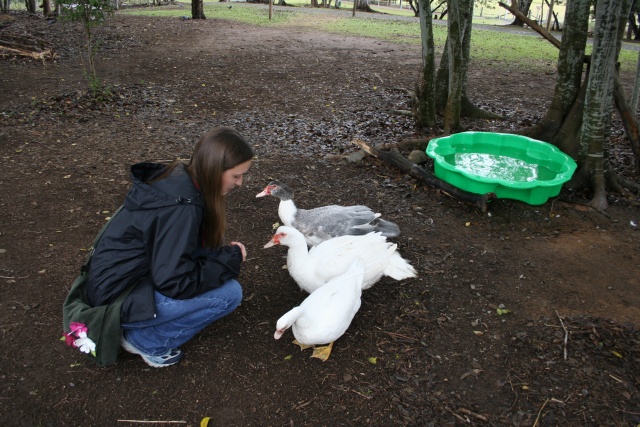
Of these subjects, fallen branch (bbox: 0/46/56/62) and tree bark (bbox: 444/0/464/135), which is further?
fallen branch (bbox: 0/46/56/62)

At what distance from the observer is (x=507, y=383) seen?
2893mm

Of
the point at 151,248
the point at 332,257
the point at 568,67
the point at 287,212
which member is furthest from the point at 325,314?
the point at 568,67

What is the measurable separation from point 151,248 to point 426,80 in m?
5.65

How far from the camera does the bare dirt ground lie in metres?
2.74

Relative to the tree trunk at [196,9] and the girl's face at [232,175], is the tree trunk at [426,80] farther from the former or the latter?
the tree trunk at [196,9]

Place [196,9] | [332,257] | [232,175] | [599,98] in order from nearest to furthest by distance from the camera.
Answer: [232,175]
[332,257]
[599,98]
[196,9]

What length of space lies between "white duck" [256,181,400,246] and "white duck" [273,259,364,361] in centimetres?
85

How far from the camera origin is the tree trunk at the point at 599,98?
15.2 feet

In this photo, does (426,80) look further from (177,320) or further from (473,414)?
(177,320)

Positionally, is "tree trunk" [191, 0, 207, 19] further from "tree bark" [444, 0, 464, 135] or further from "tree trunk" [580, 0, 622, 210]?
"tree trunk" [580, 0, 622, 210]

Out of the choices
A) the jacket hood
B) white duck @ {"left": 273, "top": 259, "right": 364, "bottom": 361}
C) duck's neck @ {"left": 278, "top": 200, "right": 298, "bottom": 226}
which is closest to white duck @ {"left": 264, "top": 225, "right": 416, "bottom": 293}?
white duck @ {"left": 273, "top": 259, "right": 364, "bottom": 361}

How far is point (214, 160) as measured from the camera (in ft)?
8.50

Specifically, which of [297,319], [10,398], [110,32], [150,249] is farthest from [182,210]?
[110,32]

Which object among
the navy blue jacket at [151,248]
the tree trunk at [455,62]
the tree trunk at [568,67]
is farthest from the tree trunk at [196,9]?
the navy blue jacket at [151,248]
